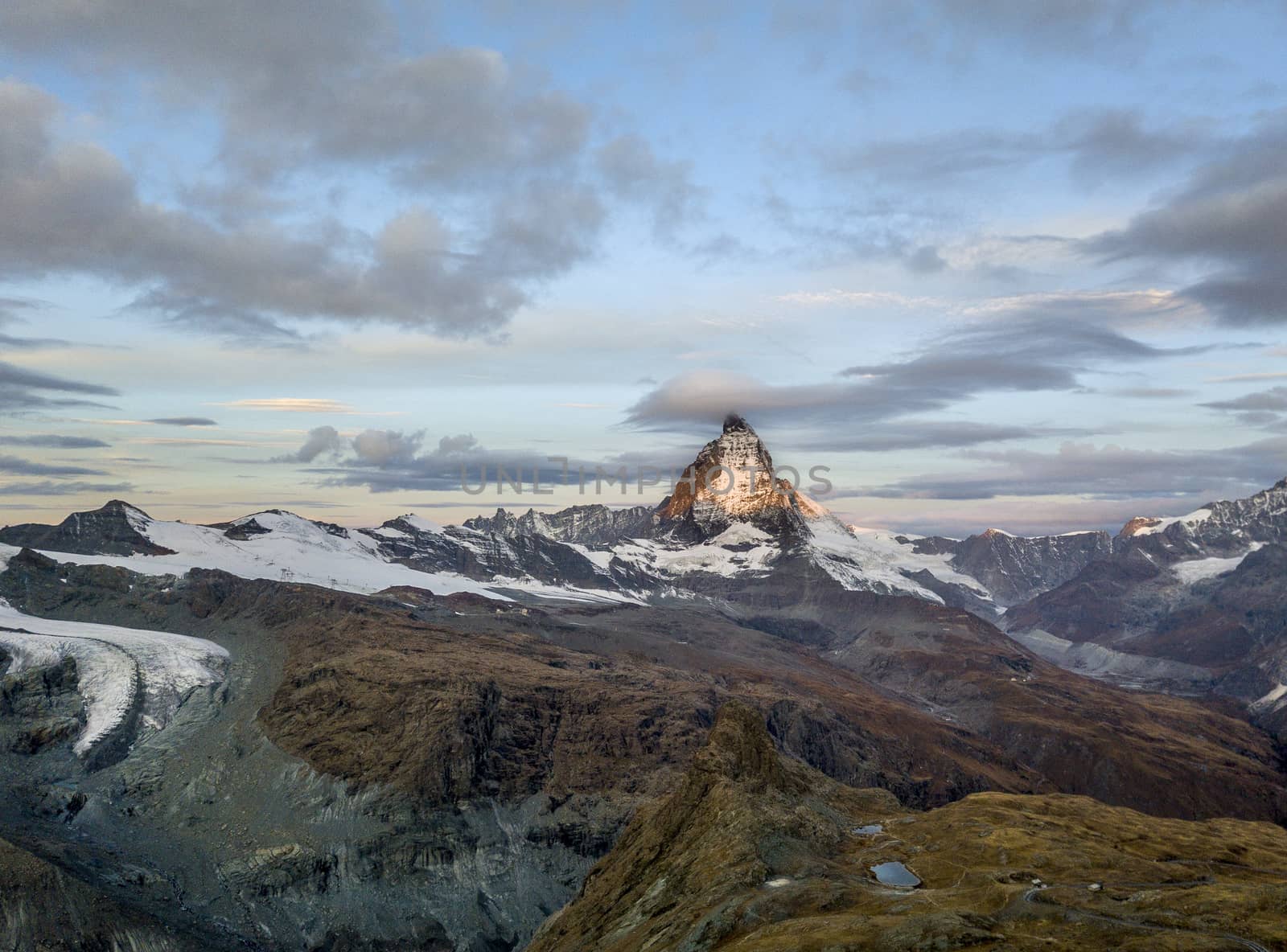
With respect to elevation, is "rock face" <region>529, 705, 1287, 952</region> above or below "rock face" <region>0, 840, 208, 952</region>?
above

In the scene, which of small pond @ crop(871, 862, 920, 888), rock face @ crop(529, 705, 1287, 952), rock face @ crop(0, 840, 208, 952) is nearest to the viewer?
rock face @ crop(529, 705, 1287, 952)

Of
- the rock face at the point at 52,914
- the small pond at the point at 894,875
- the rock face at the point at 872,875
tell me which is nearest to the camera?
the rock face at the point at 872,875

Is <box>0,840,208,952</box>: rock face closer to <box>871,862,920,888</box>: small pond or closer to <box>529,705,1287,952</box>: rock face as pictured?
<box>529,705,1287,952</box>: rock face

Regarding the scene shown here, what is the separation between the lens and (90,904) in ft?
645

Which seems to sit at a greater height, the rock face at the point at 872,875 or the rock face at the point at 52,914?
the rock face at the point at 872,875

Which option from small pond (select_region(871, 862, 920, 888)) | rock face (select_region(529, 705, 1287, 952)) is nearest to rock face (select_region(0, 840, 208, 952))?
rock face (select_region(529, 705, 1287, 952))

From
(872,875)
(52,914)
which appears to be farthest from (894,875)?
(52,914)

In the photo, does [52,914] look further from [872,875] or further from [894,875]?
[894,875]

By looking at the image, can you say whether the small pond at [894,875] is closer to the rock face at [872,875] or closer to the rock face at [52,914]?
the rock face at [872,875]

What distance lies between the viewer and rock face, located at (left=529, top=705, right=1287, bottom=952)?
89.6 m

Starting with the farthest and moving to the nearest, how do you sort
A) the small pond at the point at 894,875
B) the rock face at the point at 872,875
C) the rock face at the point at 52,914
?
the rock face at the point at 52,914 < the small pond at the point at 894,875 < the rock face at the point at 872,875

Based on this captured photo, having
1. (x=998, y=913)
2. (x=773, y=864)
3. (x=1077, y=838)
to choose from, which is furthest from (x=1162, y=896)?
(x=1077, y=838)

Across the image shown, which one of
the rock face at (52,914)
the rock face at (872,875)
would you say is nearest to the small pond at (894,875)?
the rock face at (872,875)

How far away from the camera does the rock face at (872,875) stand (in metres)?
89.6
